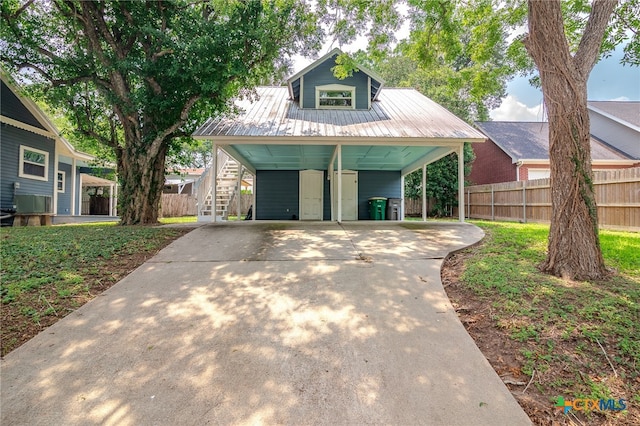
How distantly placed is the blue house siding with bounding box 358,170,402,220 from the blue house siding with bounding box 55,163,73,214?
1371 centimetres

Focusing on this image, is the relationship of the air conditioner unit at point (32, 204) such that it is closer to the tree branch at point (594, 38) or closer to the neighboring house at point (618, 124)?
the tree branch at point (594, 38)

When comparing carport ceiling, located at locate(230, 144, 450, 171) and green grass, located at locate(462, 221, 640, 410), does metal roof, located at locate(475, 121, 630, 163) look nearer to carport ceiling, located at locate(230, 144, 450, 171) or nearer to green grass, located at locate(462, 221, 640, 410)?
carport ceiling, located at locate(230, 144, 450, 171)

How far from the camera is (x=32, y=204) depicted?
10758 mm

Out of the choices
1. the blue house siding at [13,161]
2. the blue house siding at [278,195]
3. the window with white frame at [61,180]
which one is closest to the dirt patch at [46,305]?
the blue house siding at [278,195]

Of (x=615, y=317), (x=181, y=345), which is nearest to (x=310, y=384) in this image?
(x=181, y=345)

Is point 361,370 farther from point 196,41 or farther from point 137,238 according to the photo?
point 196,41

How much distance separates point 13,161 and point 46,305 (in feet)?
35.9

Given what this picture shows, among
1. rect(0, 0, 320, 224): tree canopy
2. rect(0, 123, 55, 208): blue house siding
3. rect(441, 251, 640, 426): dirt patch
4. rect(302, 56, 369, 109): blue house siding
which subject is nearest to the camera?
rect(441, 251, 640, 426): dirt patch

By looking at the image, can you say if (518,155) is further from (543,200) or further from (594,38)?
(594,38)

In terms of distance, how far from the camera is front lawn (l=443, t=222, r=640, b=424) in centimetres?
213

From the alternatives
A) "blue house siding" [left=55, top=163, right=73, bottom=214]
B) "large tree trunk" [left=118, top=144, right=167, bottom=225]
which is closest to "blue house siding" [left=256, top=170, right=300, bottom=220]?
"large tree trunk" [left=118, top=144, right=167, bottom=225]

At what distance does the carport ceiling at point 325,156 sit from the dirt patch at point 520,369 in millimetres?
6444

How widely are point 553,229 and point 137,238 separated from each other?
22.8 ft

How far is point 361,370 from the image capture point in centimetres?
237
